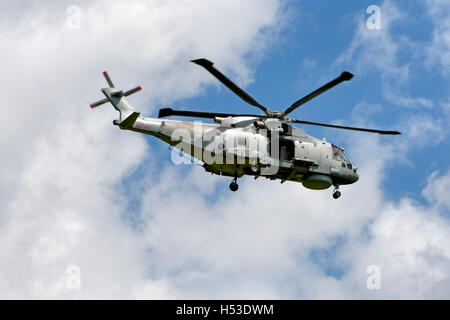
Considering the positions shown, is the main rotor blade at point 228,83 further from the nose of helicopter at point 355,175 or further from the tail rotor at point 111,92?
the nose of helicopter at point 355,175

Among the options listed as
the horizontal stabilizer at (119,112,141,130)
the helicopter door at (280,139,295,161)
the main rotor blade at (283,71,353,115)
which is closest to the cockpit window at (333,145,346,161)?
the helicopter door at (280,139,295,161)

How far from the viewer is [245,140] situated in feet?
146

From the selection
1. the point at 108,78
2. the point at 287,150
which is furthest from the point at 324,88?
the point at 108,78

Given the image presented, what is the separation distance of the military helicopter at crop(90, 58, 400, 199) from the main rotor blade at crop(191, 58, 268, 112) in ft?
0.20

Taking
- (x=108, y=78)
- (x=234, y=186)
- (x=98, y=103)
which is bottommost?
(x=234, y=186)

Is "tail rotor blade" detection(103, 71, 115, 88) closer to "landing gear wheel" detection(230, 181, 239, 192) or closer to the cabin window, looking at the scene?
the cabin window

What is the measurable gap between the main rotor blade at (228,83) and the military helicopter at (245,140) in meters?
0.06

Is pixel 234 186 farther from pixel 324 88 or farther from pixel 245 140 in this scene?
pixel 324 88

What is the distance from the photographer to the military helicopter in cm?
4362

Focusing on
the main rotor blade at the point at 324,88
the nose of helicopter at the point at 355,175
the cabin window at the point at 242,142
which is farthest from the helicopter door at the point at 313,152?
the cabin window at the point at 242,142

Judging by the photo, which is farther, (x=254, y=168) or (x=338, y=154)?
(x=338, y=154)

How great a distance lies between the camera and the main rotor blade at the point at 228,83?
39.0 metres

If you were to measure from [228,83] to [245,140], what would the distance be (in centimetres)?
489

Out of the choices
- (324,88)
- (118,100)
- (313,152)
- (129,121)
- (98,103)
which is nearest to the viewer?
(324,88)
